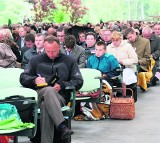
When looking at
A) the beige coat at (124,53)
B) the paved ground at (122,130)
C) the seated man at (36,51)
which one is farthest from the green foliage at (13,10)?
the paved ground at (122,130)

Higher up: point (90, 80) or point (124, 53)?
point (124, 53)

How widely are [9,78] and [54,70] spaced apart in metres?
0.71

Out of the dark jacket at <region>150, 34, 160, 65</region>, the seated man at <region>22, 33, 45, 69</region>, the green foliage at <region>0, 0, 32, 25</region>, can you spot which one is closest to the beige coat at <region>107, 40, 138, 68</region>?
the seated man at <region>22, 33, 45, 69</region>

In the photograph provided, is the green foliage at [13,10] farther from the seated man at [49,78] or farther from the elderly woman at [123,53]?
the seated man at [49,78]

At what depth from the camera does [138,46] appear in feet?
52.1

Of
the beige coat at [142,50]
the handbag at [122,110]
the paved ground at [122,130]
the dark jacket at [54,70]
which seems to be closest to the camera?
the dark jacket at [54,70]

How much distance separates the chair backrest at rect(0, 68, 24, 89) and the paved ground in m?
0.94

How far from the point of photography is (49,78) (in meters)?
9.14

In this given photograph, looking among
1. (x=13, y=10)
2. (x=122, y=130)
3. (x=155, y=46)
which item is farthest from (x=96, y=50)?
(x=13, y=10)

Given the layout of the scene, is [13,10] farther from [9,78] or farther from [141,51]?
[9,78]

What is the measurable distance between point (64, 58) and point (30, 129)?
1955mm

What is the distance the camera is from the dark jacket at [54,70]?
360 inches

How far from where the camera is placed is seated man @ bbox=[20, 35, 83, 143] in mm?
8438

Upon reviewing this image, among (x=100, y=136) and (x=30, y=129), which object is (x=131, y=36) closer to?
(x=100, y=136)
